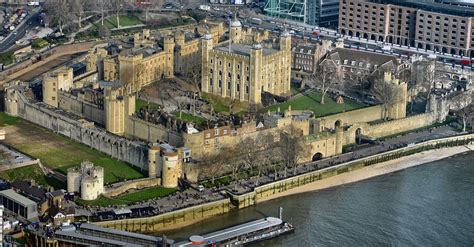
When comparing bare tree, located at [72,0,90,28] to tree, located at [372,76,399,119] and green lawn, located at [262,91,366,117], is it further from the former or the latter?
tree, located at [372,76,399,119]

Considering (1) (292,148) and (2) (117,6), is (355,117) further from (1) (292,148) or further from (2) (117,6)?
(2) (117,6)

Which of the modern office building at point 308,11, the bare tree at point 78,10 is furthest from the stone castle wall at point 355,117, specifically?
the bare tree at point 78,10

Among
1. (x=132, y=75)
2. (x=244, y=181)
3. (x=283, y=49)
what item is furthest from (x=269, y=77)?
(x=244, y=181)

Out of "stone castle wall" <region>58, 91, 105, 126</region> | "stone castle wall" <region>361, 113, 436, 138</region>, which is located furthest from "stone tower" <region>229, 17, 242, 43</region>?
"stone castle wall" <region>361, 113, 436, 138</region>

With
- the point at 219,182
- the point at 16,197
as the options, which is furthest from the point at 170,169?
the point at 16,197

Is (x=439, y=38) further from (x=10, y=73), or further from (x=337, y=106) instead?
(x=10, y=73)

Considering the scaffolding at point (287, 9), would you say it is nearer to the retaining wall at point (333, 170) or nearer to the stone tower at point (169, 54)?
the stone tower at point (169, 54)
